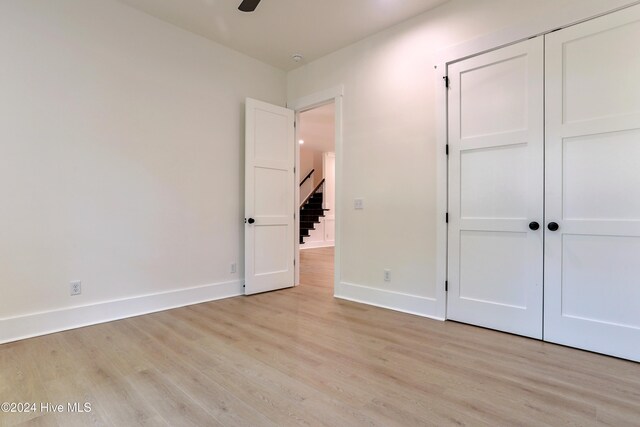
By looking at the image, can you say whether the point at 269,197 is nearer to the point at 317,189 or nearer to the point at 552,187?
the point at 552,187

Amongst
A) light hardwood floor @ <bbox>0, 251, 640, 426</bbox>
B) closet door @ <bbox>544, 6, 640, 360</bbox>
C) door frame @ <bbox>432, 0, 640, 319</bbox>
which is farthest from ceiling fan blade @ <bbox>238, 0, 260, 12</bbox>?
light hardwood floor @ <bbox>0, 251, 640, 426</bbox>

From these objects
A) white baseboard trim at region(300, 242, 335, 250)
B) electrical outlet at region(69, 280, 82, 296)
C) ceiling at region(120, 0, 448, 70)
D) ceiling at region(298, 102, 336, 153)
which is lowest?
white baseboard trim at region(300, 242, 335, 250)

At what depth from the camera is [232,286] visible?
155 inches

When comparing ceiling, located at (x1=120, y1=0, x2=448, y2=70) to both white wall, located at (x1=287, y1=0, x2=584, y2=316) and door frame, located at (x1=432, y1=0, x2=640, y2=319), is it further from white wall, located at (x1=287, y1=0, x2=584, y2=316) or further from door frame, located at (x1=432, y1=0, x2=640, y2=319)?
door frame, located at (x1=432, y1=0, x2=640, y2=319)

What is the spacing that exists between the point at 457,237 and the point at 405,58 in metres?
1.85

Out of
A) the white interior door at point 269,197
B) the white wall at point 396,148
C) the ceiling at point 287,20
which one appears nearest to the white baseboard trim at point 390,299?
the white wall at point 396,148

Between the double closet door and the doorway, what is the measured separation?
11.7 feet

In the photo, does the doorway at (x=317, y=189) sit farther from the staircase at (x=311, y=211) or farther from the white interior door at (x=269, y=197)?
the white interior door at (x=269, y=197)

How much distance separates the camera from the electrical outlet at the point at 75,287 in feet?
9.22

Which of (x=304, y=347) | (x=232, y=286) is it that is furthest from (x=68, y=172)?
(x=304, y=347)

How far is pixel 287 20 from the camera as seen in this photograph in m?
3.29

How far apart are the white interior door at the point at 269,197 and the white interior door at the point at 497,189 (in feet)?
6.85

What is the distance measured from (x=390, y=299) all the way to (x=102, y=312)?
2714 mm

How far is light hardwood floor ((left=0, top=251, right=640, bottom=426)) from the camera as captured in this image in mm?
1586
